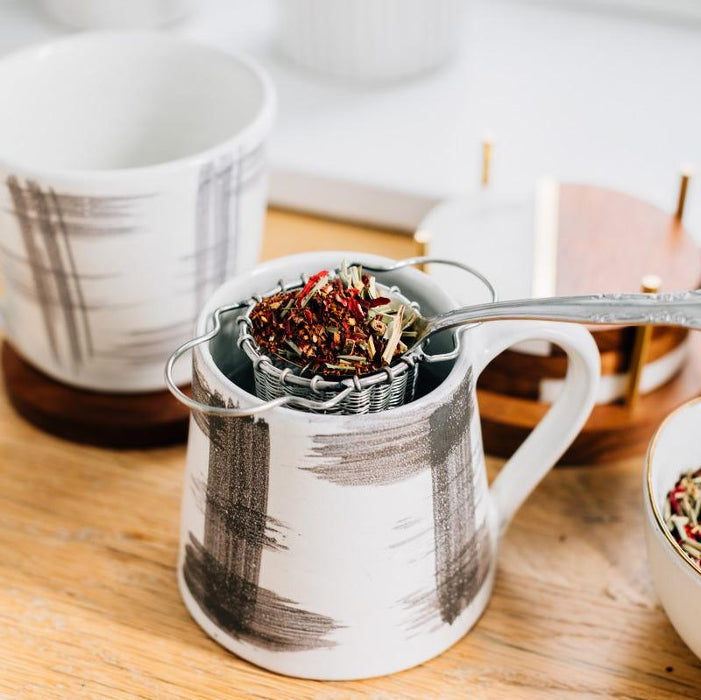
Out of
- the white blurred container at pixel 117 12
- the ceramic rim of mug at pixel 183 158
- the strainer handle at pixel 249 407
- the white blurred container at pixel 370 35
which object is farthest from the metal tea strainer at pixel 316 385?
the white blurred container at pixel 117 12

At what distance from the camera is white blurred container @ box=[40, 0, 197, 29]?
0.91 metres

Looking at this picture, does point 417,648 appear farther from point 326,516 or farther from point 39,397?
point 39,397

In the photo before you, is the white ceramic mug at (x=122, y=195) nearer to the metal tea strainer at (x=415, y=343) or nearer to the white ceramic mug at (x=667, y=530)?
the metal tea strainer at (x=415, y=343)

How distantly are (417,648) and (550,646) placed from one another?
0.07 metres

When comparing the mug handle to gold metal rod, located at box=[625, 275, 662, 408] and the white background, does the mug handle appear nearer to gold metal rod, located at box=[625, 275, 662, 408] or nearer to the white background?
gold metal rod, located at box=[625, 275, 662, 408]

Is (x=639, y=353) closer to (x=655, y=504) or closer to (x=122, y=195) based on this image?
(x=655, y=504)

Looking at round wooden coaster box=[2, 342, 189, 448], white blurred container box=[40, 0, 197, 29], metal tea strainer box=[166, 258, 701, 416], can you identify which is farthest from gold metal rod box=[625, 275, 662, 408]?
white blurred container box=[40, 0, 197, 29]

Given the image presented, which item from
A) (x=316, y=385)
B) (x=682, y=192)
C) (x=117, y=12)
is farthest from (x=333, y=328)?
(x=117, y=12)

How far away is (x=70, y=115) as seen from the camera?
625 mm

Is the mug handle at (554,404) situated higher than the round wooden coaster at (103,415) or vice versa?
the mug handle at (554,404)

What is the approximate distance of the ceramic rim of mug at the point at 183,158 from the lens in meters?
0.50

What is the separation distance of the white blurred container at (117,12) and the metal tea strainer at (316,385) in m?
0.56

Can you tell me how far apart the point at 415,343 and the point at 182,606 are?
184 millimetres

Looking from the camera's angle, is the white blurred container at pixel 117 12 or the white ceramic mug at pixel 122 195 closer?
the white ceramic mug at pixel 122 195
